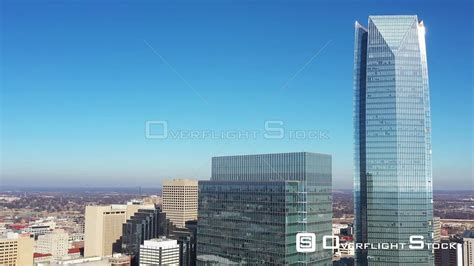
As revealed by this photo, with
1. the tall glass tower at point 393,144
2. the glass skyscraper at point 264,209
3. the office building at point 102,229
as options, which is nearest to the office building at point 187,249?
the glass skyscraper at point 264,209

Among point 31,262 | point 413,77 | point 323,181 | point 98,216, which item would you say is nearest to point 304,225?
point 323,181

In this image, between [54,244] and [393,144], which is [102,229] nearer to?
[54,244]

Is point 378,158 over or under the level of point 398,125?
under

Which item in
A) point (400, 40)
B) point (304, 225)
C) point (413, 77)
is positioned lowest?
point (304, 225)

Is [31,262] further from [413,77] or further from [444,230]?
[444,230]

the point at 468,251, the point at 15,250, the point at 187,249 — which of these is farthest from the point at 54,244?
the point at 468,251
